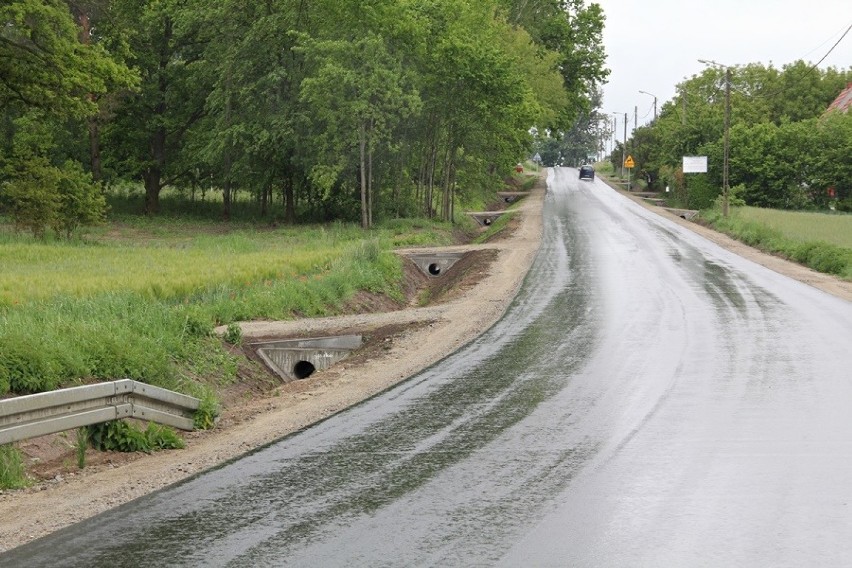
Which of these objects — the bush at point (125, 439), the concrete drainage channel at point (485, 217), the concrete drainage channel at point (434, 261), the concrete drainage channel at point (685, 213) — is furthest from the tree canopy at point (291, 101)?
the bush at point (125, 439)

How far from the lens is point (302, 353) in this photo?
55.6 feet

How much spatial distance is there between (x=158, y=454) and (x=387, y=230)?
3445cm

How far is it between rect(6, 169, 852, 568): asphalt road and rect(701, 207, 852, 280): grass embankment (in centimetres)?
1403

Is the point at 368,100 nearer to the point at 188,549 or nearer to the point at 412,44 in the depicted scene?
the point at 412,44

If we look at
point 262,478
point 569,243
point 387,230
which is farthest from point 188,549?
point 387,230

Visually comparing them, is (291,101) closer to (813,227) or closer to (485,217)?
(485,217)

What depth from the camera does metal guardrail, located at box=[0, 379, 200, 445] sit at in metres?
8.57

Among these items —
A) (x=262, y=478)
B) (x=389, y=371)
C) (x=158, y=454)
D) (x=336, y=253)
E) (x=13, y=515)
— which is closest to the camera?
(x=13, y=515)

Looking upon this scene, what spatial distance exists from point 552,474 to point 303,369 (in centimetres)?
929

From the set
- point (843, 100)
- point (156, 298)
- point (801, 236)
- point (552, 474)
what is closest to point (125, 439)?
point (552, 474)

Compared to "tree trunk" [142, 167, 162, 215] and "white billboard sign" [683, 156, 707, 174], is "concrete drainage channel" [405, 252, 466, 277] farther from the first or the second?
"white billboard sign" [683, 156, 707, 174]

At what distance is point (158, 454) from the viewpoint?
388 inches

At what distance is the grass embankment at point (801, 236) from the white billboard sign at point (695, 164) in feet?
29.8

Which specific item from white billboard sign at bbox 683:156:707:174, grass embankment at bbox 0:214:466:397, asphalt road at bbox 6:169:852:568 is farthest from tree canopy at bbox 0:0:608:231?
asphalt road at bbox 6:169:852:568
